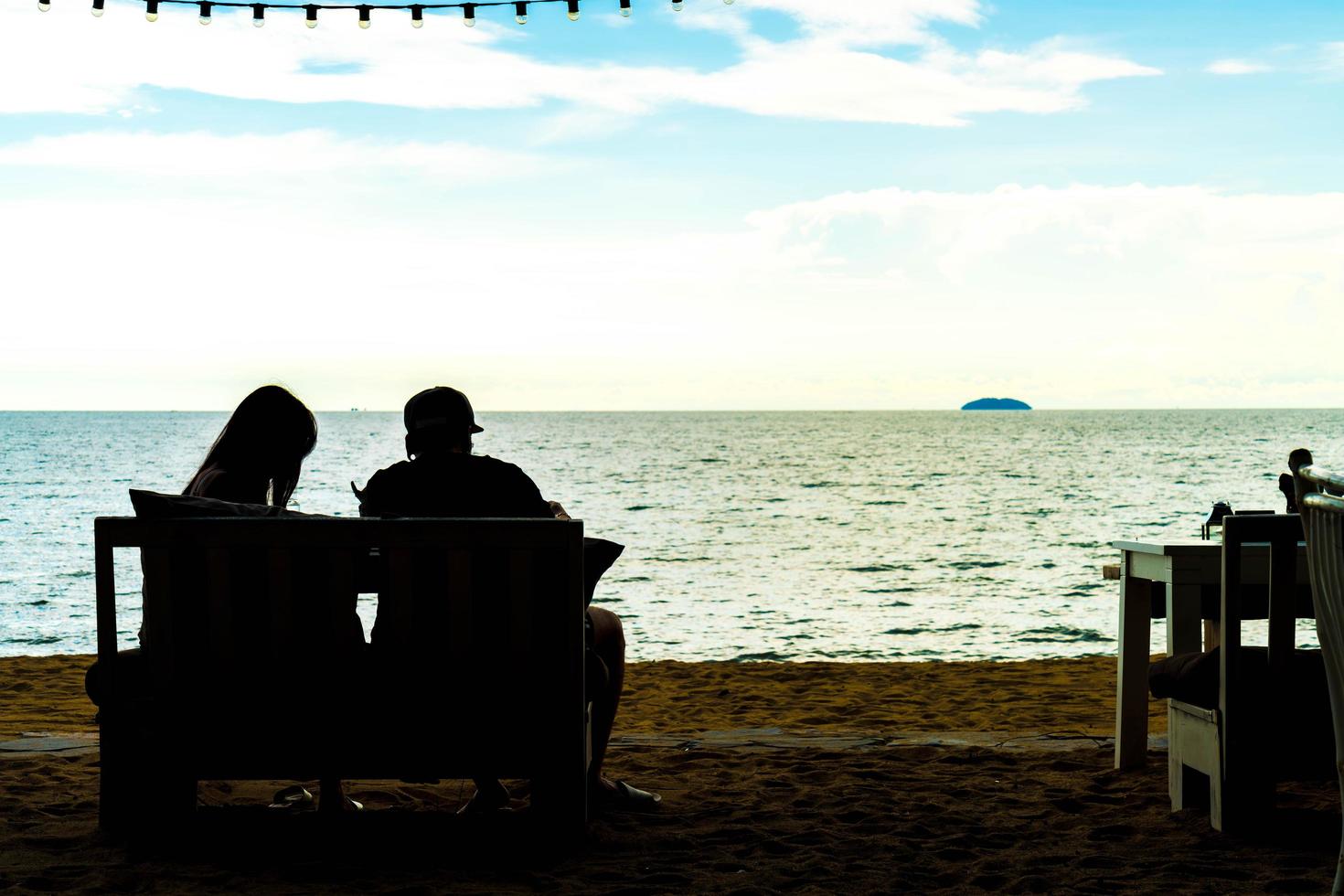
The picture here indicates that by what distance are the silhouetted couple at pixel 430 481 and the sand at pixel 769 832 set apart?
288 mm

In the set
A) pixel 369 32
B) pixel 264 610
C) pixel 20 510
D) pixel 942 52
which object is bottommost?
pixel 20 510

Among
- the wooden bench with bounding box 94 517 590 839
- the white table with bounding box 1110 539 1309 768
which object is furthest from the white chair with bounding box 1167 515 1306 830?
the wooden bench with bounding box 94 517 590 839

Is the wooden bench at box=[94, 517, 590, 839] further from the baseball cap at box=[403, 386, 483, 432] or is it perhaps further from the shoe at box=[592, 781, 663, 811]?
the shoe at box=[592, 781, 663, 811]

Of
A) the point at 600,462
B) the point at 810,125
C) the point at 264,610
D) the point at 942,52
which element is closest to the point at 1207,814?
the point at 264,610

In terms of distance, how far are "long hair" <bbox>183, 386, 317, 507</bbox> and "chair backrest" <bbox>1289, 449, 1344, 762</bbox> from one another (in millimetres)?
2641

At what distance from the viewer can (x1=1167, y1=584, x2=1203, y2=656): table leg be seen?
3984 millimetres

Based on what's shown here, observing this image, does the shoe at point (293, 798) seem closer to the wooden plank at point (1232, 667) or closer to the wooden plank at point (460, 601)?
the wooden plank at point (460, 601)

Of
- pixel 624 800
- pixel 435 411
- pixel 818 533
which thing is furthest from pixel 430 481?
pixel 818 533

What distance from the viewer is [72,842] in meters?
3.46

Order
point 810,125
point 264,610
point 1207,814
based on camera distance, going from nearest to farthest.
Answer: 1. point 264,610
2. point 1207,814
3. point 810,125

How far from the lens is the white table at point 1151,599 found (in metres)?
3.93

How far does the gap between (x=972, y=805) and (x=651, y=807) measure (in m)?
1.00

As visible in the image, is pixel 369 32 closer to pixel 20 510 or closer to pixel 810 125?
pixel 810 125

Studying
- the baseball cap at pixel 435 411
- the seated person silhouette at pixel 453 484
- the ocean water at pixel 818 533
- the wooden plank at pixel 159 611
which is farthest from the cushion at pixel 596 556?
the ocean water at pixel 818 533
